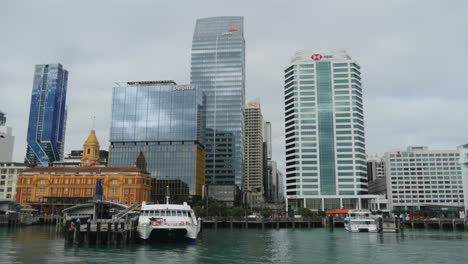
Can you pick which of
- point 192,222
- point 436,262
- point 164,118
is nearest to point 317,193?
point 164,118

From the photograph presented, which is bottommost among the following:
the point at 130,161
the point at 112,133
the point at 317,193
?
the point at 317,193

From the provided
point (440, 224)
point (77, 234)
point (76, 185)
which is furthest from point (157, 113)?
point (77, 234)

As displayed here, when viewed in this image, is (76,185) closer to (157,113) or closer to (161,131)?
(161,131)

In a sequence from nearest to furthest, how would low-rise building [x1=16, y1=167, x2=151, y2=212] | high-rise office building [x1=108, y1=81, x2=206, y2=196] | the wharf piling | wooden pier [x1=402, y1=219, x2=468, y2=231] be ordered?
1. wooden pier [x1=402, y1=219, x2=468, y2=231]
2. the wharf piling
3. low-rise building [x1=16, y1=167, x2=151, y2=212]
4. high-rise office building [x1=108, y1=81, x2=206, y2=196]

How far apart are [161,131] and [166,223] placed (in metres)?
131

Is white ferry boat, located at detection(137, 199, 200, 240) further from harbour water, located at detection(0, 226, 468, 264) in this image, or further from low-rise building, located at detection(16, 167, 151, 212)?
low-rise building, located at detection(16, 167, 151, 212)

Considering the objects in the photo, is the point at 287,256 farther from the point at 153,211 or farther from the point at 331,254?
the point at 153,211

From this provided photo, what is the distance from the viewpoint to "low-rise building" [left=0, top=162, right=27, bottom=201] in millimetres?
188625

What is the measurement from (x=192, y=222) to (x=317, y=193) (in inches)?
5505

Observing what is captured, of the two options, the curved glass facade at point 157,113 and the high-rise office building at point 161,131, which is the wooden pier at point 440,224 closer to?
the high-rise office building at point 161,131

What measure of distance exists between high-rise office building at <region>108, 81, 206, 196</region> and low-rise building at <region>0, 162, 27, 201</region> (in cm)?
4301

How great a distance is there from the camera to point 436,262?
49031mm

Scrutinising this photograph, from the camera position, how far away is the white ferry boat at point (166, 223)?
6391cm

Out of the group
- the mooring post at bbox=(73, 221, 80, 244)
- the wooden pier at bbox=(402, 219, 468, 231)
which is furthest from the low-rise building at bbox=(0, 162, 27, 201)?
the wooden pier at bbox=(402, 219, 468, 231)
